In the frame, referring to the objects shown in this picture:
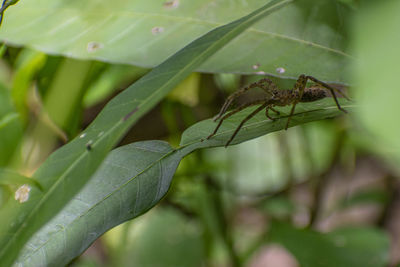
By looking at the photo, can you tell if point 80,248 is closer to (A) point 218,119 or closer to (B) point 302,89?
(A) point 218,119

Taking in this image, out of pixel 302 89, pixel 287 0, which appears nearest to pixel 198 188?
pixel 302 89

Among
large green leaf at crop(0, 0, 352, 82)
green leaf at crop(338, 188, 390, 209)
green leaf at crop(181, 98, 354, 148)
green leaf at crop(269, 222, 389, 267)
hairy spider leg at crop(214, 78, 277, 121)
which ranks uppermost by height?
large green leaf at crop(0, 0, 352, 82)

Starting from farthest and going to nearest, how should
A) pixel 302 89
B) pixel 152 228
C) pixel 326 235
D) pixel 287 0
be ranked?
pixel 152 228 → pixel 326 235 → pixel 302 89 → pixel 287 0

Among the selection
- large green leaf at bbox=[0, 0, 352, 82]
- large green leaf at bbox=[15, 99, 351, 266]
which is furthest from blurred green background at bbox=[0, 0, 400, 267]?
large green leaf at bbox=[15, 99, 351, 266]

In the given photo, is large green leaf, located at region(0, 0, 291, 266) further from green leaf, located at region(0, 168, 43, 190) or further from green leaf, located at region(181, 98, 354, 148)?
green leaf, located at region(181, 98, 354, 148)

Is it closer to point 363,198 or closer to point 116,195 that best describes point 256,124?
point 116,195

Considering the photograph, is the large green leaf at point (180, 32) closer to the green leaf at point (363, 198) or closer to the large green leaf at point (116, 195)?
the large green leaf at point (116, 195)
